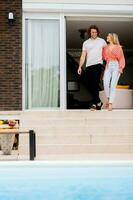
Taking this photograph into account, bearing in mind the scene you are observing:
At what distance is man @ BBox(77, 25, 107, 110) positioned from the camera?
40.2 feet

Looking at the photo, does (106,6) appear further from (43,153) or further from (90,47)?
(43,153)

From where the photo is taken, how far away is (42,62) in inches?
554

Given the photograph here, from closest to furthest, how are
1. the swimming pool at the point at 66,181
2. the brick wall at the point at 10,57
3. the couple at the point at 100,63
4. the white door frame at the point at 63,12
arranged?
the swimming pool at the point at 66,181, the couple at the point at 100,63, the brick wall at the point at 10,57, the white door frame at the point at 63,12

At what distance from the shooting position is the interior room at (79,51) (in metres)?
14.6

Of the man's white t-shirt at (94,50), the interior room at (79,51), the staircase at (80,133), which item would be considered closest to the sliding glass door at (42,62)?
the interior room at (79,51)

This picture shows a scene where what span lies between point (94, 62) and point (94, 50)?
318 millimetres

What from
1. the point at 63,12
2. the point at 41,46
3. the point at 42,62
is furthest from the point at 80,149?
the point at 63,12

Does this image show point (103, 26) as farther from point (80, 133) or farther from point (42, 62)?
point (80, 133)

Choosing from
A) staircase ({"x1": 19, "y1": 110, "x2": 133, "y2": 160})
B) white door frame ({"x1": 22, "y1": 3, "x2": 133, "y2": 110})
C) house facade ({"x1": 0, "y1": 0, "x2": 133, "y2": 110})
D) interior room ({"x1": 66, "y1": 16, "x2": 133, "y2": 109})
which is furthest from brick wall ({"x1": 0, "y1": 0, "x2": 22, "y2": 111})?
interior room ({"x1": 66, "y1": 16, "x2": 133, "y2": 109})

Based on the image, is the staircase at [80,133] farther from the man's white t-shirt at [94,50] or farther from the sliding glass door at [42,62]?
the sliding glass door at [42,62]

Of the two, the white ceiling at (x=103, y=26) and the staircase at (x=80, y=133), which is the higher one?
the white ceiling at (x=103, y=26)

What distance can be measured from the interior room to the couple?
68 centimetres

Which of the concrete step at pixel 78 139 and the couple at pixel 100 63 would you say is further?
the couple at pixel 100 63

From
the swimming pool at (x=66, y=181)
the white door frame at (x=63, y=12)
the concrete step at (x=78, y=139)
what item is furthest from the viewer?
the white door frame at (x=63, y=12)
